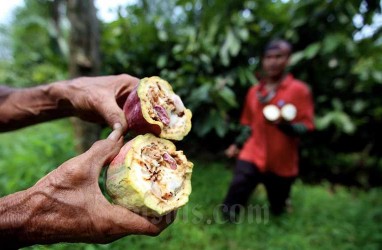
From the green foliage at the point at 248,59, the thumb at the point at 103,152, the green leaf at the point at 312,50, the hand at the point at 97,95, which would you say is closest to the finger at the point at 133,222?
the thumb at the point at 103,152

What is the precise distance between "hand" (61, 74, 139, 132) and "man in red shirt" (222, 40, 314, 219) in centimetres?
156

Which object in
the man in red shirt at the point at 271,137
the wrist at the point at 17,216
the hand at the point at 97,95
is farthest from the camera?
the man in red shirt at the point at 271,137

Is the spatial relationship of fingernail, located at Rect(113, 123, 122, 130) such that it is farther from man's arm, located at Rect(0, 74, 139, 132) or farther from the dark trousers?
the dark trousers

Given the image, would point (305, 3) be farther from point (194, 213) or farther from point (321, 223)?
point (194, 213)

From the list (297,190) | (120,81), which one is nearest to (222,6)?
(297,190)

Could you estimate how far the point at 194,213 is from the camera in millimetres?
2803

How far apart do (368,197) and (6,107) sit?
12.0ft

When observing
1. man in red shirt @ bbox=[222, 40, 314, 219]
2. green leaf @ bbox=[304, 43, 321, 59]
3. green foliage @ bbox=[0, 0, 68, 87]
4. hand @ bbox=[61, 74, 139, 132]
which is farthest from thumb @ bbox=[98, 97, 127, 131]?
green foliage @ bbox=[0, 0, 68, 87]

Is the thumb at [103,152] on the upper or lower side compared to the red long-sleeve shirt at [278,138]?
upper

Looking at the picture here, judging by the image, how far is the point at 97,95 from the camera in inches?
53.3

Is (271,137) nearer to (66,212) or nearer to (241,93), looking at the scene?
(241,93)

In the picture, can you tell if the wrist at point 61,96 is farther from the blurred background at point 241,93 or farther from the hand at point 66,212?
the blurred background at point 241,93

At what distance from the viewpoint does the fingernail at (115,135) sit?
1149mm

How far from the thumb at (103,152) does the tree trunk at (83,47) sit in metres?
A: 1.81
